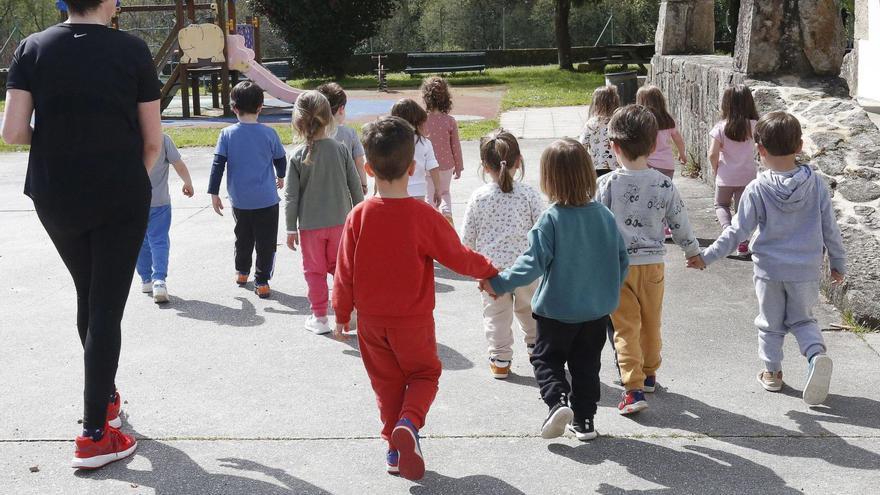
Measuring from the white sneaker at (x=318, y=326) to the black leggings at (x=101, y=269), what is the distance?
1940 mm

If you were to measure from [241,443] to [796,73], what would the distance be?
5.98 meters

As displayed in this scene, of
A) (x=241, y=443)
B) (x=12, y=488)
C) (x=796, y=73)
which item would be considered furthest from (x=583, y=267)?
(x=796, y=73)

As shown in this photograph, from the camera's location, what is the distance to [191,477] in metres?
4.00

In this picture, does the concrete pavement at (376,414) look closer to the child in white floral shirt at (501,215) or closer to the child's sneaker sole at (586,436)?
the child's sneaker sole at (586,436)

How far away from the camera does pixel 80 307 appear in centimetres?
420

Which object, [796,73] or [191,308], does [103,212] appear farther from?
[796,73]

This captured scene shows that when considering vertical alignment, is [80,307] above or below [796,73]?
below

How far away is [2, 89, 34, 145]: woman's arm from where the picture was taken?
390cm

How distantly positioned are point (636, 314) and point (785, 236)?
2.53 ft

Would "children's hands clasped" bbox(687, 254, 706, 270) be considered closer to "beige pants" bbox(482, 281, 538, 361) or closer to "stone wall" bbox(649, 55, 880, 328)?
"beige pants" bbox(482, 281, 538, 361)

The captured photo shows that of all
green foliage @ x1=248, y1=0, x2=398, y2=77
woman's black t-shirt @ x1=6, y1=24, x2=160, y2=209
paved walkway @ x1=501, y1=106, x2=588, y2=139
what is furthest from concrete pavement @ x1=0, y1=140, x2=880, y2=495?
green foliage @ x1=248, y1=0, x2=398, y2=77

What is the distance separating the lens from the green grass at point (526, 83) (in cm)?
2050

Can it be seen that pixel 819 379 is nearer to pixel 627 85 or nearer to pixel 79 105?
pixel 79 105

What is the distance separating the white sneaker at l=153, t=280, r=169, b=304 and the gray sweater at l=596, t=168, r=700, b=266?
3.27m
